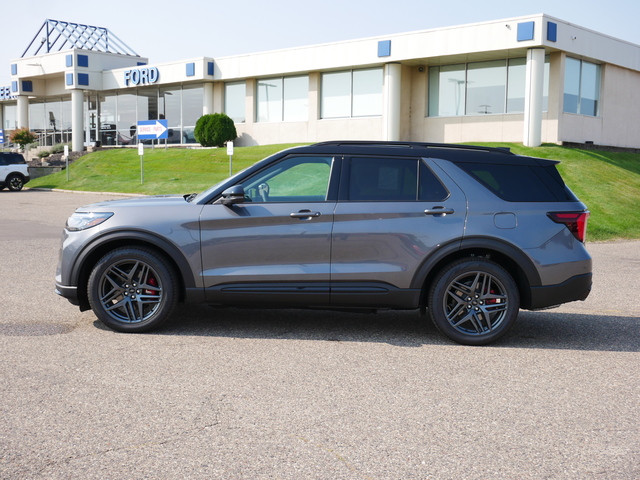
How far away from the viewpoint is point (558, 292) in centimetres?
632

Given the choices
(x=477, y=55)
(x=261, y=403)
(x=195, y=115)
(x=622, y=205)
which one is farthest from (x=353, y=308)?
(x=195, y=115)

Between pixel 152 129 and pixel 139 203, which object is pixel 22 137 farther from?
pixel 139 203

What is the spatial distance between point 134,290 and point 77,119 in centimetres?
4420

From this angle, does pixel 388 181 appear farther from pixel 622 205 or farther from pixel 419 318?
pixel 622 205

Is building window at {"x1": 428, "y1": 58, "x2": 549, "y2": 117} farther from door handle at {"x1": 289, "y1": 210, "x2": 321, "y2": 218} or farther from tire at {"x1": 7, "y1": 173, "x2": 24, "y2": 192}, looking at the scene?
door handle at {"x1": 289, "y1": 210, "x2": 321, "y2": 218}

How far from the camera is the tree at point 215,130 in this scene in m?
38.7

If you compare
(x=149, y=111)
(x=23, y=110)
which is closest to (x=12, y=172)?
(x=149, y=111)

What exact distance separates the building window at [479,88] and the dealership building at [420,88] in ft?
0.15

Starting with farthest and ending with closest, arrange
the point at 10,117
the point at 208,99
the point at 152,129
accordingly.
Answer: the point at 10,117
the point at 208,99
the point at 152,129

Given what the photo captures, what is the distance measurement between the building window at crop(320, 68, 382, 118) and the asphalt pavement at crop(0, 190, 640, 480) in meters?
28.3

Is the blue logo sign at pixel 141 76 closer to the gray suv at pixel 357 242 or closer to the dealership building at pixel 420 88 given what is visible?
the dealership building at pixel 420 88

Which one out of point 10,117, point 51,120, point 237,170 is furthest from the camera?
point 10,117

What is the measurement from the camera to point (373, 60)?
33719 mm

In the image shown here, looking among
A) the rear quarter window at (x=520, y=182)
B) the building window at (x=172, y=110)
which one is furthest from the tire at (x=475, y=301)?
the building window at (x=172, y=110)
